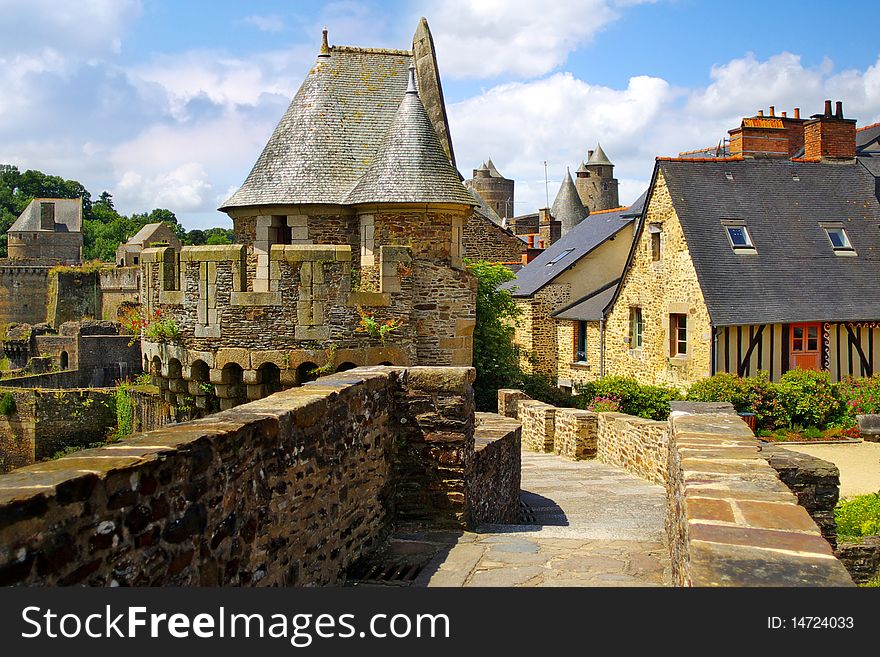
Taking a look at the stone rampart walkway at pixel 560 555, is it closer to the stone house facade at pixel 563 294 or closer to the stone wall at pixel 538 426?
the stone wall at pixel 538 426

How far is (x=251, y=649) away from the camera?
113 inches

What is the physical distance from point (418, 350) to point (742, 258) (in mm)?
12454

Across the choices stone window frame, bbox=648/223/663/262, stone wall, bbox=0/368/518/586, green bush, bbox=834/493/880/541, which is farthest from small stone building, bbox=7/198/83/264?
stone wall, bbox=0/368/518/586

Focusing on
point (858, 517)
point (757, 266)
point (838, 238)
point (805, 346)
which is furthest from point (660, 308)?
point (858, 517)

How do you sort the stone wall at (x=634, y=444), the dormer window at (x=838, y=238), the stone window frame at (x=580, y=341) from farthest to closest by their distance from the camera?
the stone window frame at (x=580, y=341)
the dormer window at (x=838, y=238)
the stone wall at (x=634, y=444)

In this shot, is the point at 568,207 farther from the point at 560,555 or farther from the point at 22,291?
the point at 560,555

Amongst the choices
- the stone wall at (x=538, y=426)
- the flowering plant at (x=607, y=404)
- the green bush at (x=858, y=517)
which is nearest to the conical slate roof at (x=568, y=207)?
the flowering plant at (x=607, y=404)

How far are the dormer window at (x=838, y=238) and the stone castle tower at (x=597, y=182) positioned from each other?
61.5 meters

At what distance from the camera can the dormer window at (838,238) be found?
2317 centimetres

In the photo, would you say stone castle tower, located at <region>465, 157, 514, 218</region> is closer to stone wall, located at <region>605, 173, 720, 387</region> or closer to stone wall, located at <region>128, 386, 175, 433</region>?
stone wall, located at <region>605, 173, 720, 387</region>

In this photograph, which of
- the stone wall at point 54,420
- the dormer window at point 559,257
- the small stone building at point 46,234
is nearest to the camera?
the dormer window at point 559,257

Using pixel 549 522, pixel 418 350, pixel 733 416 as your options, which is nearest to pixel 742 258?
pixel 418 350

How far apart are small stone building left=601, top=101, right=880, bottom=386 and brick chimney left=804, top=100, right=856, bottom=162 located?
1.1 inches

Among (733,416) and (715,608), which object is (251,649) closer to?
(715,608)
